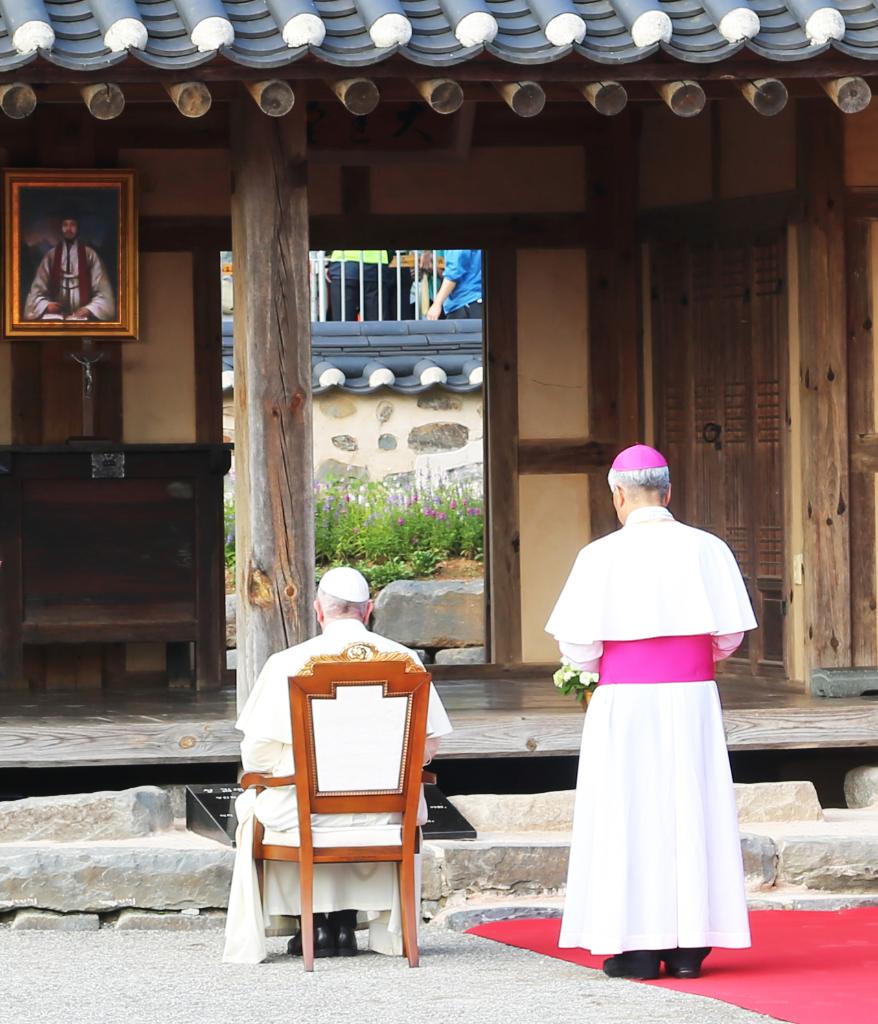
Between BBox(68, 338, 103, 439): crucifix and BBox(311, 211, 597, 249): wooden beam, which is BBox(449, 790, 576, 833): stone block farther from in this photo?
BBox(311, 211, 597, 249): wooden beam

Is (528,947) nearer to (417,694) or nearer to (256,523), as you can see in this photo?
(417,694)

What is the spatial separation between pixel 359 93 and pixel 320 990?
3.20 m

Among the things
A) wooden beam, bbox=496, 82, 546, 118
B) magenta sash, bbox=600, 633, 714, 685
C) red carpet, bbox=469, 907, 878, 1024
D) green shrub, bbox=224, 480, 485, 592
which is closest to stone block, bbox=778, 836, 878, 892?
red carpet, bbox=469, 907, 878, 1024

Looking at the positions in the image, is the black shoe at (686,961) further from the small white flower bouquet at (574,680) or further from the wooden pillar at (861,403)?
the wooden pillar at (861,403)

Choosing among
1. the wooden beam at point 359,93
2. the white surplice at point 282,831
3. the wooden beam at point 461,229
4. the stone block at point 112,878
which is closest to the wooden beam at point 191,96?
the wooden beam at point 359,93

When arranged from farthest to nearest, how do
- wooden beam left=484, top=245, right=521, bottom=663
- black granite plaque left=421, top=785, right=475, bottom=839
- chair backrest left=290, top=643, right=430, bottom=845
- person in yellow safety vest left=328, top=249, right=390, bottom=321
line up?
person in yellow safety vest left=328, top=249, right=390, bottom=321, wooden beam left=484, top=245, right=521, bottom=663, black granite plaque left=421, top=785, right=475, bottom=839, chair backrest left=290, top=643, right=430, bottom=845

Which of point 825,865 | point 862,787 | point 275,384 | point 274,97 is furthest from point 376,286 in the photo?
point 825,865

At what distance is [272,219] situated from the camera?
7418 millimetres

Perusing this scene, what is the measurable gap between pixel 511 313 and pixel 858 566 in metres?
2.34

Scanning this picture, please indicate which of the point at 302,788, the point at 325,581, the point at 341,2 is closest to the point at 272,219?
the point at 341,2

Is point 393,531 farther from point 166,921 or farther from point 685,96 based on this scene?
point 166,921

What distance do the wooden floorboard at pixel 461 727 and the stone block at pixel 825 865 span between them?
2.88ft

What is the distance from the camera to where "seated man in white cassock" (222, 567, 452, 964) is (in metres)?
5.88

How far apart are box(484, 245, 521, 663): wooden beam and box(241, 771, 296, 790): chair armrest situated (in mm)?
4452
